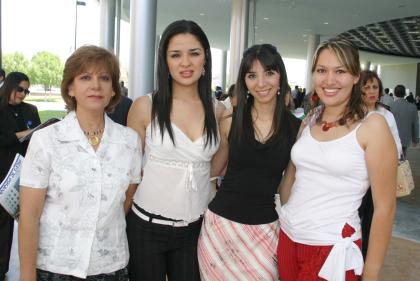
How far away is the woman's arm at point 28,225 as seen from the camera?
1593 millimetres

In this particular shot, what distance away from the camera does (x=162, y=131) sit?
6.61ft

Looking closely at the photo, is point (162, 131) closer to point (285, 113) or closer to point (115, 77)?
point (115, 77)

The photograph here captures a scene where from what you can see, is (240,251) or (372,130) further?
(240,251)

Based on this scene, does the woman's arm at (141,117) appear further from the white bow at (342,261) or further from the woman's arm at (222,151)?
the white bow at (342,261)

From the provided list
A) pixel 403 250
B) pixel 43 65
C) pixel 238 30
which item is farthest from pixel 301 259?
pixel 238 30

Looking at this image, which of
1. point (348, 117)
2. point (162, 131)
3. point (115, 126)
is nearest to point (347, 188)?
Result: point (348, 117)

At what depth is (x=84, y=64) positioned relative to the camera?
169 cm

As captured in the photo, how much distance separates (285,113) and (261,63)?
312 millimetres

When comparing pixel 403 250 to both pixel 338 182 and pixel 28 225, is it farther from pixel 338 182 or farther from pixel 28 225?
pixel 28 225

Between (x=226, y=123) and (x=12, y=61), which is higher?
(x=12, y=61)

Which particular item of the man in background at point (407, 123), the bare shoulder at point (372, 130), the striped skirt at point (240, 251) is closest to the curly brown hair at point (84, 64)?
the striped skirt at point (240, 251)

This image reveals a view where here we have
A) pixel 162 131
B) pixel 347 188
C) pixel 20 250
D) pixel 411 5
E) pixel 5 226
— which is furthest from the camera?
pixel 411 5

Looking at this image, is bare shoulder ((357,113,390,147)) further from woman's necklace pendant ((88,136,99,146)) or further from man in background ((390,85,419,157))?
man in background ((390,85,419,157))

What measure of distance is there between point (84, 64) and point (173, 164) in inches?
25.5
